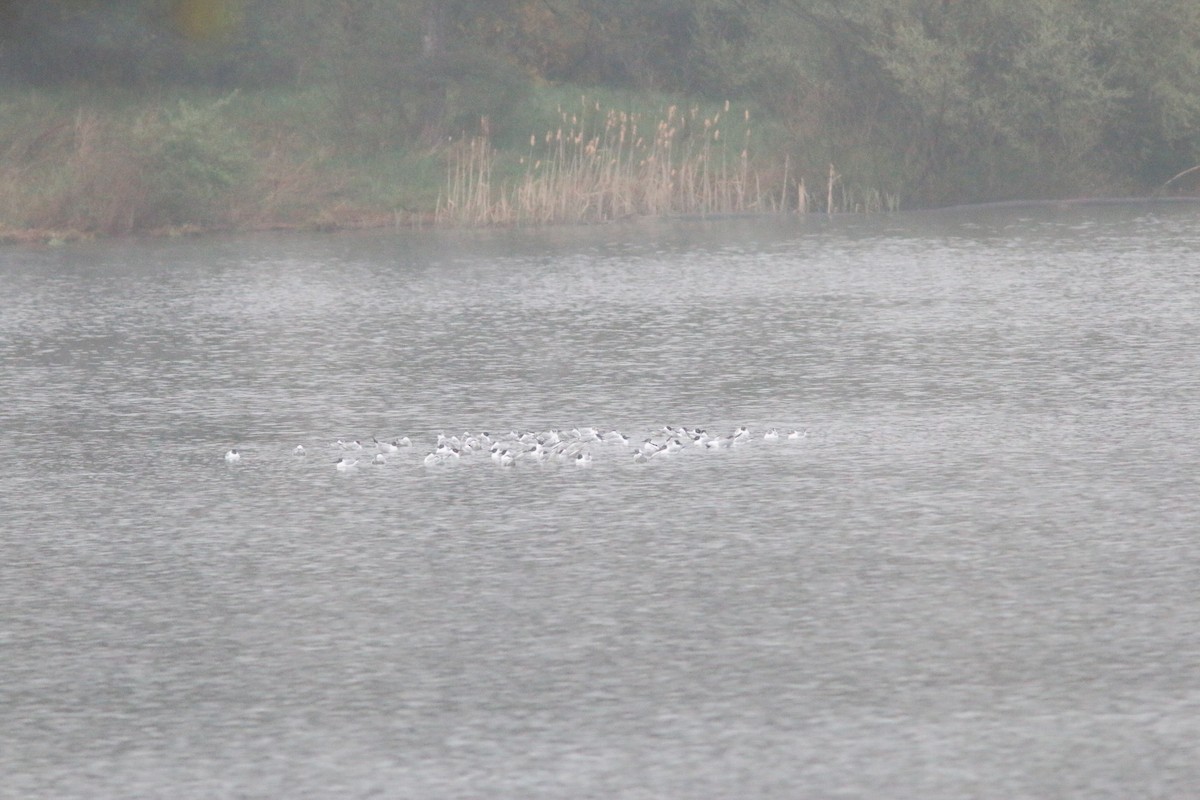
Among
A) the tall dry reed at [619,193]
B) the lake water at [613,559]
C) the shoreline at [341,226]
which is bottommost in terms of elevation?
the lake water at [613,559]

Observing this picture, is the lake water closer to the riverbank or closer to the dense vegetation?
the riverbank

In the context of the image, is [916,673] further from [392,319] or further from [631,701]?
[392,319]

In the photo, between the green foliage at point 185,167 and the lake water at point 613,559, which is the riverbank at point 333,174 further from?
the lake water at point 613,559

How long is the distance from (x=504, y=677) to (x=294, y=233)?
25904 millimetres

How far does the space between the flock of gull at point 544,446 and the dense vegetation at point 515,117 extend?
20.5 metres

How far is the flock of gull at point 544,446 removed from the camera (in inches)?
449

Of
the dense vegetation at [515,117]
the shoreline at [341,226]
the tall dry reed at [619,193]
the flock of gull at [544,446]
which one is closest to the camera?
the flock of gull at [544,446]

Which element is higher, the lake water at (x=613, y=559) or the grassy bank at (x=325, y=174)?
the grassy bank at (x=325, y=174)

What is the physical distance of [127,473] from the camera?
11.3m

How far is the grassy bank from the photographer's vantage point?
31.9 meters

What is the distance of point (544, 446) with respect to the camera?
38.1ft

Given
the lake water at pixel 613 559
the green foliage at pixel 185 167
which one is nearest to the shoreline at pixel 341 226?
the green foliage at pixel 185 167

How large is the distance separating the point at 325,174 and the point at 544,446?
2568cm

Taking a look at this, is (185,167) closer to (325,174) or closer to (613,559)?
(325,174)
